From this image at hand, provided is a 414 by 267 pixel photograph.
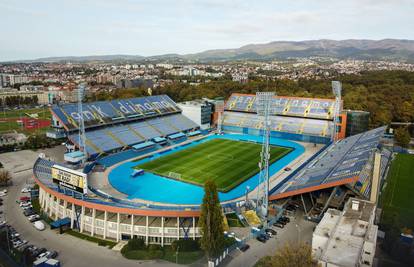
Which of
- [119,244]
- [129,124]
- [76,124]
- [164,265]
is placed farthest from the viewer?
[129,124]

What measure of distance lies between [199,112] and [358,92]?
49.5 meters

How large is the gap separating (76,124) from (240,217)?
35786mm

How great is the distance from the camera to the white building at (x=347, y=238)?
2294 centimetres

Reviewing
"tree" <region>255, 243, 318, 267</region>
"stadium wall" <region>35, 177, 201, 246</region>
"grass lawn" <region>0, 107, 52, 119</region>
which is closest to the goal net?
"stadium wall" <region>35, 177, 201, 246</region>

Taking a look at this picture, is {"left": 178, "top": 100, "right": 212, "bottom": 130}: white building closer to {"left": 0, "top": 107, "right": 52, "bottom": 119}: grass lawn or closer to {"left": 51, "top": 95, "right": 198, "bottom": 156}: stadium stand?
{"left": 51, "top": 95, "right": 198, "bottom": 156}: stadium stand

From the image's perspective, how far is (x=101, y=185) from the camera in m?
42.6

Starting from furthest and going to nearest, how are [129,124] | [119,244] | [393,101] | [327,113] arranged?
[393,101] → [327,113] → [129,124] → [119,244]

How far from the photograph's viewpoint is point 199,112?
73688 mm

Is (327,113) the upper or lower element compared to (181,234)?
upper

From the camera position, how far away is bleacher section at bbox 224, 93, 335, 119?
2758 inches

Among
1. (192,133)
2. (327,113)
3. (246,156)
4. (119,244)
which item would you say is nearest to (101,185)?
(119,244)

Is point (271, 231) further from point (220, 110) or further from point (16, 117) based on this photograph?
point (16, 117)

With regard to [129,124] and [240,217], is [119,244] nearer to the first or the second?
[240,217]

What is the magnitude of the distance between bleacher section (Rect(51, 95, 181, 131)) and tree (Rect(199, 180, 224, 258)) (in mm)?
36629
